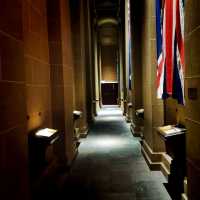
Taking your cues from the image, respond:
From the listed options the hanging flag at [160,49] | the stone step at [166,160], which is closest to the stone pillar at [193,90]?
the hanging flag at [160,49]

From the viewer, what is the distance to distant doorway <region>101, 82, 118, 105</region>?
82.0 feet

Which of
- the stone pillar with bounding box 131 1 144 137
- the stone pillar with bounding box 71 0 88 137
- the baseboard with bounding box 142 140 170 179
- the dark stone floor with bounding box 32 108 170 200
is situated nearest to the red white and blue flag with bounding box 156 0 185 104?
the baseboard with bounding box 142 140 170 179

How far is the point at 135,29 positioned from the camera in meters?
8.62

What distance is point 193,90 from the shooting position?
109 inches

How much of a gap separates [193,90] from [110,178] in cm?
305

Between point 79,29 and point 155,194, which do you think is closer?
point 155,194

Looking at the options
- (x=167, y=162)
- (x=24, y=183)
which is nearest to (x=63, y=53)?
(x=167, y=162)

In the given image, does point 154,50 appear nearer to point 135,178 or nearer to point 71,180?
point 135,178

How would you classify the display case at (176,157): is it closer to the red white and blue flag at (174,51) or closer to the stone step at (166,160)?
the stone step at (166,160)

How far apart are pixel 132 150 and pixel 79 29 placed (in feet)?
15.1

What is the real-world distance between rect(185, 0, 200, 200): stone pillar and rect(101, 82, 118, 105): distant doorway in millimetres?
21972

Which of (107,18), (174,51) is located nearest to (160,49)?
(174,51)

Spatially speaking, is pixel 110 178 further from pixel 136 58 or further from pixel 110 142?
pixel 136 58

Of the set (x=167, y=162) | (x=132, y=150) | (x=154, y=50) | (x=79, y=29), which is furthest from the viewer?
(x=79, y=29)
